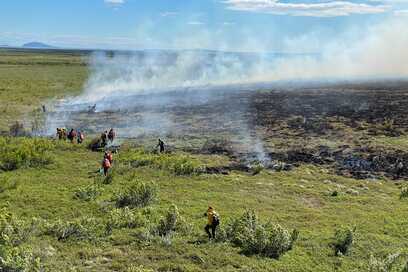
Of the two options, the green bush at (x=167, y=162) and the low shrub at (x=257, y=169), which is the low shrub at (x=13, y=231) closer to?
the green bush at (x=167, y=162)

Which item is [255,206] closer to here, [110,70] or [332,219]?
[332,219]

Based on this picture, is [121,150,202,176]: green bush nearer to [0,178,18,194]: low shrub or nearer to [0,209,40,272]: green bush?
[0,178,18,194]: low shrub

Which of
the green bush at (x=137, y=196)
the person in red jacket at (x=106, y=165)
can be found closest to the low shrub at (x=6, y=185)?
the person in red jacket at (x=106, y=165)

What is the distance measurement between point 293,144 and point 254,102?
22708mm

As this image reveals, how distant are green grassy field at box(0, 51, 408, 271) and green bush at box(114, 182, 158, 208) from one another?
29cm

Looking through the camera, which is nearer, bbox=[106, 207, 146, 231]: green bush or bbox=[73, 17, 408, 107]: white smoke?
bbox=[106, 207, 146, 231]: green bush

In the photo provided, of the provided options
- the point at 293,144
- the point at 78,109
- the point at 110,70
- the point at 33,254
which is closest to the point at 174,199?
the point at 33,254

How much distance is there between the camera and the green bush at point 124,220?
61.5 feet

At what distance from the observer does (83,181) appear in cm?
2589

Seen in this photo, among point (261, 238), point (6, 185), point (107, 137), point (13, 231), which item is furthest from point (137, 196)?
point (107, 137)

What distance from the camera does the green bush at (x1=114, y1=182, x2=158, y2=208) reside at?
21.7 m

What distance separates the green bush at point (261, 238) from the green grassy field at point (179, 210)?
0.28m

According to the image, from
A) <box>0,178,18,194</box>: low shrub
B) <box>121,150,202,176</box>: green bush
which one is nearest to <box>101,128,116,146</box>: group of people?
<box>121,150,202,176</box>: green bush

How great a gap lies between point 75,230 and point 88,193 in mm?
5301
